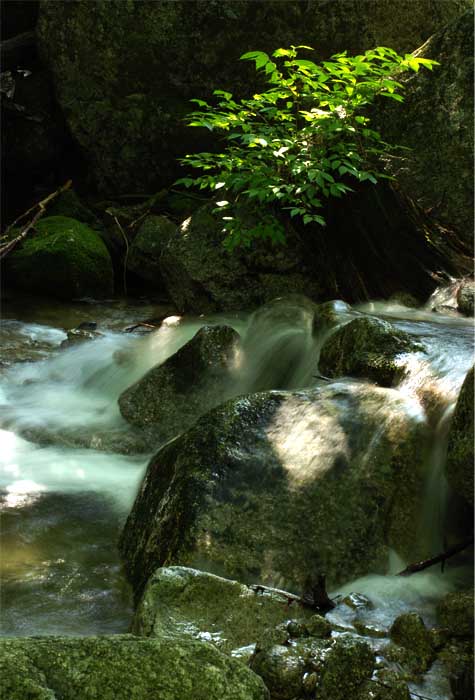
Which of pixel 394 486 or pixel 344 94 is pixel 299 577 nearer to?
pixel 394 486

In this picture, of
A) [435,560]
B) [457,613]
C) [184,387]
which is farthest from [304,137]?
[457,613]

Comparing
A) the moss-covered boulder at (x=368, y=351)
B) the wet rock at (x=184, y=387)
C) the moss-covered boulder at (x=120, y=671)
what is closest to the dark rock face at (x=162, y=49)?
the wet rock at (x=184, y=387)

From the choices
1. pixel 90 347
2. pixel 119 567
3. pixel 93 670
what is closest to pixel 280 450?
pixel 119 567

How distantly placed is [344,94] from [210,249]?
2238 mm

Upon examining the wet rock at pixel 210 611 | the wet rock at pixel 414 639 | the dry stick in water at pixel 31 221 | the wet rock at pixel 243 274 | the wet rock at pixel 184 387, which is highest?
the dry stick in water at pixel 31 221

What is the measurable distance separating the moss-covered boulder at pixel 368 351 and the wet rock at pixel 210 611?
1.93 metres

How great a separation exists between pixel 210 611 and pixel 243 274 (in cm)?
565

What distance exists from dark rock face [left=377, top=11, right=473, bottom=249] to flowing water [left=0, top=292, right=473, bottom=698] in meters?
1.68

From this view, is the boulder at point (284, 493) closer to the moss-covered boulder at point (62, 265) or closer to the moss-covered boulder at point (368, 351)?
the moss-covered boulder at point (368, 351)

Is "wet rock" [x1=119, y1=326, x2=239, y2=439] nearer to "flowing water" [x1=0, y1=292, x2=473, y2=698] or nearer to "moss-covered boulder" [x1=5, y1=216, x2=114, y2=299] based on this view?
"flowing water" [x1=0, y1=292, x2=473, y2=698]

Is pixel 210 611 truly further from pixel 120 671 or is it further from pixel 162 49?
pixel 162 49

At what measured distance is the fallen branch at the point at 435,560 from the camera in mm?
3622

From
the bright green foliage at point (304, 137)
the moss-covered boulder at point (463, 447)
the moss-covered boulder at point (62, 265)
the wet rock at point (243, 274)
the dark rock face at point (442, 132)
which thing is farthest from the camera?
the moss-covered boulder at point (62, 265)

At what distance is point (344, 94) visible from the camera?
7.21 meters
